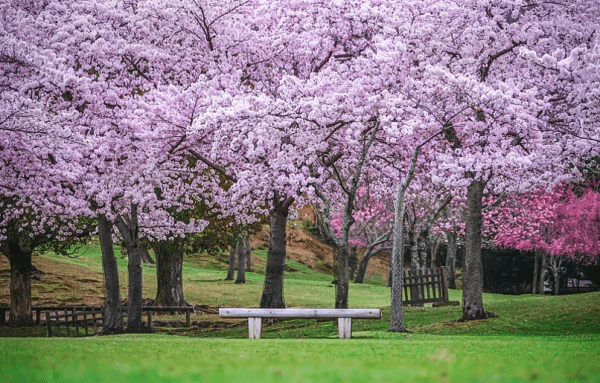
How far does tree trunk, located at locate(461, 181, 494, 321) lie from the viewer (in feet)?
71.8

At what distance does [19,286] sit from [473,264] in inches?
682

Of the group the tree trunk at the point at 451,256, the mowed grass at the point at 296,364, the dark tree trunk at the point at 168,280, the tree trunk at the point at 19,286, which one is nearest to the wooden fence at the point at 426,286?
the dark tree trunk at the point at 168,280

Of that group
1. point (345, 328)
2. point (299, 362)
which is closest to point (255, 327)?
point (345, 328)

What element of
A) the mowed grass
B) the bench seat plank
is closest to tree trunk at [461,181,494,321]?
the bench seat plank

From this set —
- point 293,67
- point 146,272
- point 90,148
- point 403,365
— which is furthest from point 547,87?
point 146,272

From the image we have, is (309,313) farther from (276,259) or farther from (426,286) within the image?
(426,286)

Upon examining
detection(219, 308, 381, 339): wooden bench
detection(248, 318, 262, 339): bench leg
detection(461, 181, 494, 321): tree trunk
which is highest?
detection(461, 181, 494, 321): tree trunk

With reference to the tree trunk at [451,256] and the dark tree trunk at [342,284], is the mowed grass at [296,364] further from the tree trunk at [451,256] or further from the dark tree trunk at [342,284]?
the tree trunk at [451,256]

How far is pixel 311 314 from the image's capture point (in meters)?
16.4

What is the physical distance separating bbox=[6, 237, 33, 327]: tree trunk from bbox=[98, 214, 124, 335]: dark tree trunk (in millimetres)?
6603

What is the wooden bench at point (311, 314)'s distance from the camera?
16094 millimetres

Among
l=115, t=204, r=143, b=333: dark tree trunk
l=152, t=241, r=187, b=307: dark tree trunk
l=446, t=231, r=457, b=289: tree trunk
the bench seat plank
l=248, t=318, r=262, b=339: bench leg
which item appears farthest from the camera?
l=446, t=231, r=457, b=289: tree trunk

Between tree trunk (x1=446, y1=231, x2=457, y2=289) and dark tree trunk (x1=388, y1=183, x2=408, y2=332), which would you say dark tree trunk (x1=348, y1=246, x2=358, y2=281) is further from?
dark tree trunk (x1=388, y1=183, x2=408, y2=332)

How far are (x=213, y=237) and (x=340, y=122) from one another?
12.4m
